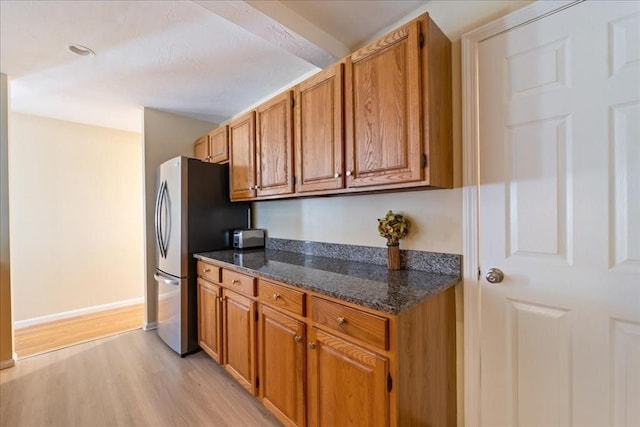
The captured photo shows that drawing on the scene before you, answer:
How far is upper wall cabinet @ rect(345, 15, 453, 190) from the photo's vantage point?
131cm

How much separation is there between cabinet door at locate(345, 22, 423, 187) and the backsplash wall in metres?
0.33

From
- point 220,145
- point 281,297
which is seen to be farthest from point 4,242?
point 281,297

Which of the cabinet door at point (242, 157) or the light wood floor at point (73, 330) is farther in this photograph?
the light wood floor at point (73, 330)

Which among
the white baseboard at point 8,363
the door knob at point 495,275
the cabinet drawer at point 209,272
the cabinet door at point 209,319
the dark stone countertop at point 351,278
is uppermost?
the door knob at point 495,275

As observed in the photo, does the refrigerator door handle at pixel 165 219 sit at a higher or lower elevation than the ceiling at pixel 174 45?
lower

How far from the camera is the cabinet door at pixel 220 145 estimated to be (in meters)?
2.73

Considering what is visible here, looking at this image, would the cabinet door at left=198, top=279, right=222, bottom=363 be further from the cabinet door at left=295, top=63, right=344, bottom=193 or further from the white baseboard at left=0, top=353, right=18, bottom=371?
the white baseboard at left=0, top=353, right=18, bottom=371

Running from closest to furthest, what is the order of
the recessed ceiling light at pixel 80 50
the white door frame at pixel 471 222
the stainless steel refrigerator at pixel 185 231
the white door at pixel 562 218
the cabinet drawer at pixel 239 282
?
the white door at pixel 562 218 → the white door frame at pixel 471 222 → the cabinet drawer at pixel 239 282 → the recessed ceiling light at pixel 80 50 → the stainless steel refrigerator at pixel 185 231

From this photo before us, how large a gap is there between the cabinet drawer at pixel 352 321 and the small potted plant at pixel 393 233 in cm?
54

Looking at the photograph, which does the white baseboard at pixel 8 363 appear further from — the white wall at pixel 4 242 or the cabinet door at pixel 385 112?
the cabinet door at pixel 385 112

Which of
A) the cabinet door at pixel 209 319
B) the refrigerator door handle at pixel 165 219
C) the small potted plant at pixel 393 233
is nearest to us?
the small potted plant at pixel 393 233

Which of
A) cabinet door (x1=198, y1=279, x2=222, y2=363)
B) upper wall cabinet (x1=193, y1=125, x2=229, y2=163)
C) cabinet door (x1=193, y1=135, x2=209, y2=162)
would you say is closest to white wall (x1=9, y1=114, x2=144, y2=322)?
cabinet door (x1=193, y1=135, x2=209, y2=162)

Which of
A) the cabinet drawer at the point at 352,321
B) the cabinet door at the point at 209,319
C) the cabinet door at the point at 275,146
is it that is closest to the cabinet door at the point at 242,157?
the cabinet door at the point at 275,146

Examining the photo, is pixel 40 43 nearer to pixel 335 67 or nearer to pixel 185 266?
pixel 185 266
